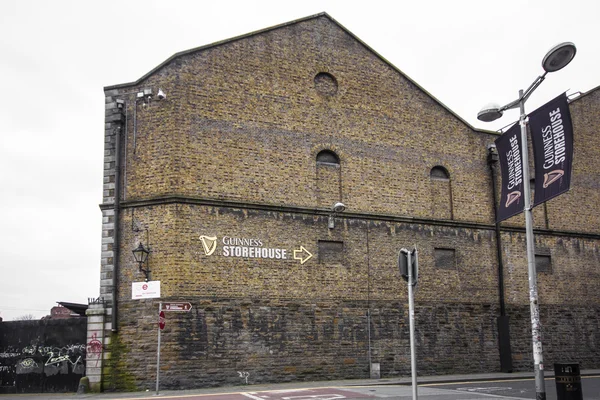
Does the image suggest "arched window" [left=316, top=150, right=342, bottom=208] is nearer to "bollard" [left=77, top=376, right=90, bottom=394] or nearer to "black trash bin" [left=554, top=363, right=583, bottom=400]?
"bollard" [left=77, top=376, right=90, bottom=394]

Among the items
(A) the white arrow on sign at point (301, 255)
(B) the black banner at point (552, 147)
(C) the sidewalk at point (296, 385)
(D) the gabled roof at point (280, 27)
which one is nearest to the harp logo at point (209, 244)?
(A) the white arrow on sign at point (301, 255)

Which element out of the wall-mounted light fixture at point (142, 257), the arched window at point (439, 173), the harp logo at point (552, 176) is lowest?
the wall-mounted light fixture at point (142, 257)

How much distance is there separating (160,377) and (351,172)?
9.40 metres

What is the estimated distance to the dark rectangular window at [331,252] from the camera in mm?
20406

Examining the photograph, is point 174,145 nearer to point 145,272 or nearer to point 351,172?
point 145,272

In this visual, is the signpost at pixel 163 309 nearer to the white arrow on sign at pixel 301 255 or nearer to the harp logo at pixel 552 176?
the white arrow on sign at pixel 301 255

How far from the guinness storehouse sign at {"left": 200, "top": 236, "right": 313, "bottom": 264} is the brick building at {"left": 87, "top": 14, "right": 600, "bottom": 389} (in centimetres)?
5

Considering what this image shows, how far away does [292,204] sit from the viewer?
20.2m

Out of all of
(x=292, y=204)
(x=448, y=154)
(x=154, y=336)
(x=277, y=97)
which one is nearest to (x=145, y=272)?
(x=154, y=336)

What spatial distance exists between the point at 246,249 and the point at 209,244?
123 cm

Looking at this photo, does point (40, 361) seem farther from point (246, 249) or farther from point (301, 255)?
point (301, 255)

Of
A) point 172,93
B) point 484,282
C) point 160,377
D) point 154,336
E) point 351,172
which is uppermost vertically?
point 172,93

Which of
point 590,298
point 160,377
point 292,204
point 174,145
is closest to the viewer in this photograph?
point 160,377

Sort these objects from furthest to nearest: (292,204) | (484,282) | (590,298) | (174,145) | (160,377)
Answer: (590,298)
(484,282)
(292,204)
(174,145)
(160,377)
